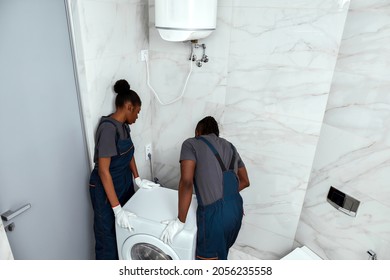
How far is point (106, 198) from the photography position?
1725 millimetres

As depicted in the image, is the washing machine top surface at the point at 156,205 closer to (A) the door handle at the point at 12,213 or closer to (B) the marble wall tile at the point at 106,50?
(B) the marble wall tile at the point at 106,50

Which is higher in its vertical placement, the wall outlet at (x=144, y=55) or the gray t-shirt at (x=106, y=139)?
the wall outlet at (x=144, y=55)

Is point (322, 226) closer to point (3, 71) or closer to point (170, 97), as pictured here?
point (170, 97)

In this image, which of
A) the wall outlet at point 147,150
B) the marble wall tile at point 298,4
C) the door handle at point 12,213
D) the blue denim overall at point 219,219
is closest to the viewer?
the door handle at point 12,213

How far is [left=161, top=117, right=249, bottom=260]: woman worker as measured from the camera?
1490 mm

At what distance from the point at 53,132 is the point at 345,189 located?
1.67 metres

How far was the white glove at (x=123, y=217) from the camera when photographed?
1647mm

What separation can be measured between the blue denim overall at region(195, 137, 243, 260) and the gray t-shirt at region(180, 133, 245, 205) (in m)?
0.03

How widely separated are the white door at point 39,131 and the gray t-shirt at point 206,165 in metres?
0.69

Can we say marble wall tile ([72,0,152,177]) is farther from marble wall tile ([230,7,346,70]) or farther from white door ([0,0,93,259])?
marble wall tile ([230,7,346,70])

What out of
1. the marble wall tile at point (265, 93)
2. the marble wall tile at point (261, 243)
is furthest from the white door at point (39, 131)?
the marble wall tile at point (261, 243)

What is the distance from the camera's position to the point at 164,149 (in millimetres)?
2340

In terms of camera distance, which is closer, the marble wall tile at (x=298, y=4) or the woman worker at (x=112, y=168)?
the marble wall tile at (x=298, y=4)

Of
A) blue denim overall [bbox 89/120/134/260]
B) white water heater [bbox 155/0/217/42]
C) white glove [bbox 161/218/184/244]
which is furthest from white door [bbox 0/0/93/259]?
white glove [bbox 161/218/184/244]
